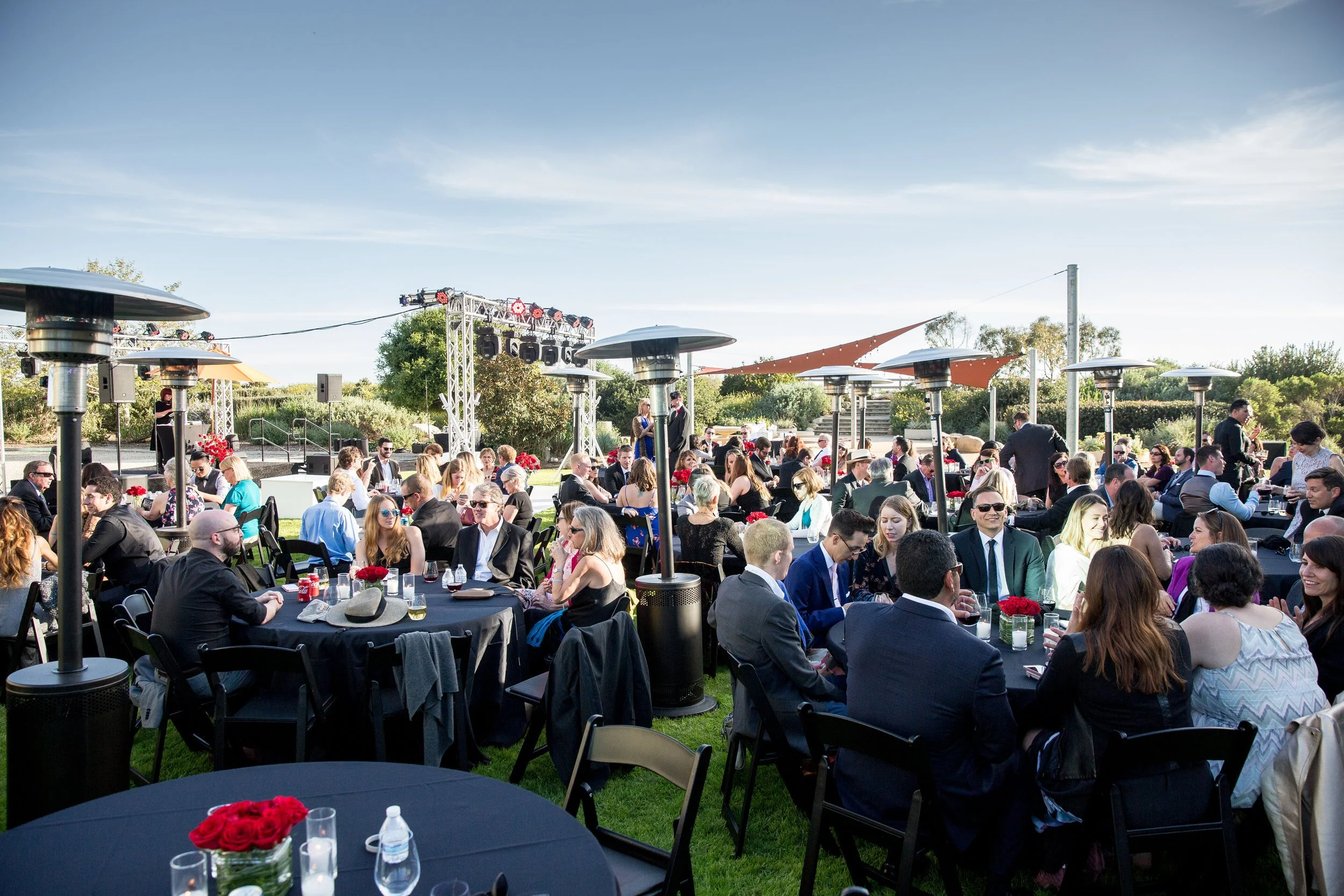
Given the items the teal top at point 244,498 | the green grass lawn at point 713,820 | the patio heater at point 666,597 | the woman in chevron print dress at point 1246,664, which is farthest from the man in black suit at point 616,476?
the woman in chevron print dress at point 1246,664

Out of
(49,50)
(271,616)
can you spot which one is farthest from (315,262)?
(271,616)

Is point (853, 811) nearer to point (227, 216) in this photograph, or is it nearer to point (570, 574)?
point (570, 574)

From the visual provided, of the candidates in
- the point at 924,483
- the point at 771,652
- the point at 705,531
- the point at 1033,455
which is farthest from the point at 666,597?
the point at 1033,455

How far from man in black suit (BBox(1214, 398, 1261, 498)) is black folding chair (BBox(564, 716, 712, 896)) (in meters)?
10.2

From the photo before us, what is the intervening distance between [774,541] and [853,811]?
1.33m

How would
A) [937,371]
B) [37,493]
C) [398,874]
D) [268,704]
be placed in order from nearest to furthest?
[398,874]
[268,704]
[937,371]
[37,493]

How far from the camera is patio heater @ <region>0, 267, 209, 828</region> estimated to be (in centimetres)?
310

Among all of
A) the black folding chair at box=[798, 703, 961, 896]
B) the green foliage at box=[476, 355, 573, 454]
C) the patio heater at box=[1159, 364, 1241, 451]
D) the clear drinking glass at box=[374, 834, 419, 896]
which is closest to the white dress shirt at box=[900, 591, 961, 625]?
the black folding chair at box=[798, 703, 961, 896]

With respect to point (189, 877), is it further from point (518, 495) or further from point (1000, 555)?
point (518, 495)

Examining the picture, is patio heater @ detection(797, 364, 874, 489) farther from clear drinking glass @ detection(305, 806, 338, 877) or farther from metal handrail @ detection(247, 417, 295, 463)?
metal handrail @ detection(247, 417, 295, 463)

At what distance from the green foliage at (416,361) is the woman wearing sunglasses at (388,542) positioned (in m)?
27.5

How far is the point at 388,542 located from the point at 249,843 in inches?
170

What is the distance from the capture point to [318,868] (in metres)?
1.74

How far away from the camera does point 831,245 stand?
79.0ft
